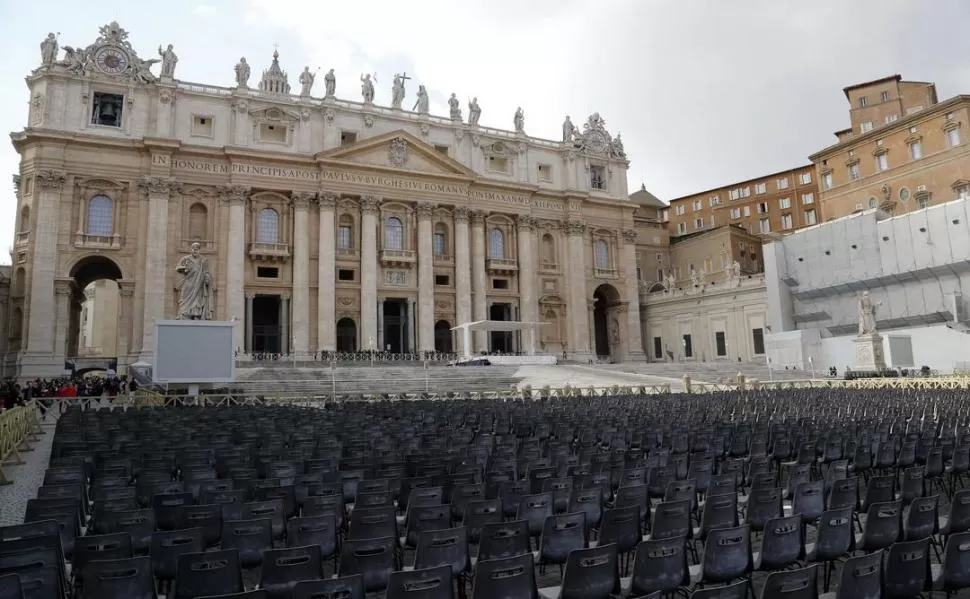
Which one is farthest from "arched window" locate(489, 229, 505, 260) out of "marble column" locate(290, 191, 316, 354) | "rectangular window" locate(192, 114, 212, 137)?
"rectangular window" locate(192, 114, 212, 137)

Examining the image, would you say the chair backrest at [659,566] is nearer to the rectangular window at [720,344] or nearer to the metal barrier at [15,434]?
the metal barrier at [15,434]

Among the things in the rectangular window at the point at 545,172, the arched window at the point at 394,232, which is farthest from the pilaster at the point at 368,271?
the rectangular window at the point at 545,172

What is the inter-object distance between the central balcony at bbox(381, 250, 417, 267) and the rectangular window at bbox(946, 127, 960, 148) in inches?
1564

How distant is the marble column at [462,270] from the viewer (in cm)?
4872

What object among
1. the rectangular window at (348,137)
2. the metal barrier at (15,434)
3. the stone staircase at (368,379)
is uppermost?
the rectangular window at (348,137)

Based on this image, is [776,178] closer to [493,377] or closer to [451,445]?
[493,377]

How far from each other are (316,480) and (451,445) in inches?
151

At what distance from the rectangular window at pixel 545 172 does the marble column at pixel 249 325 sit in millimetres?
25451

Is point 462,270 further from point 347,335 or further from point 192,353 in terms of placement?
point 192,353

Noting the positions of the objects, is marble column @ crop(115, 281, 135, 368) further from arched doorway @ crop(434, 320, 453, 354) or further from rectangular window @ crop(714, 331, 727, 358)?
rectangular window @ crop(714, 331, 727, 358)

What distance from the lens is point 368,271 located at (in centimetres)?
4606

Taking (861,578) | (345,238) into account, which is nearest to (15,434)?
(861,578)

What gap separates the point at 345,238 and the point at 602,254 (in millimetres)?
22315

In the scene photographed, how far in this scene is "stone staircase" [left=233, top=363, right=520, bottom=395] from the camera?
31.9 metres
